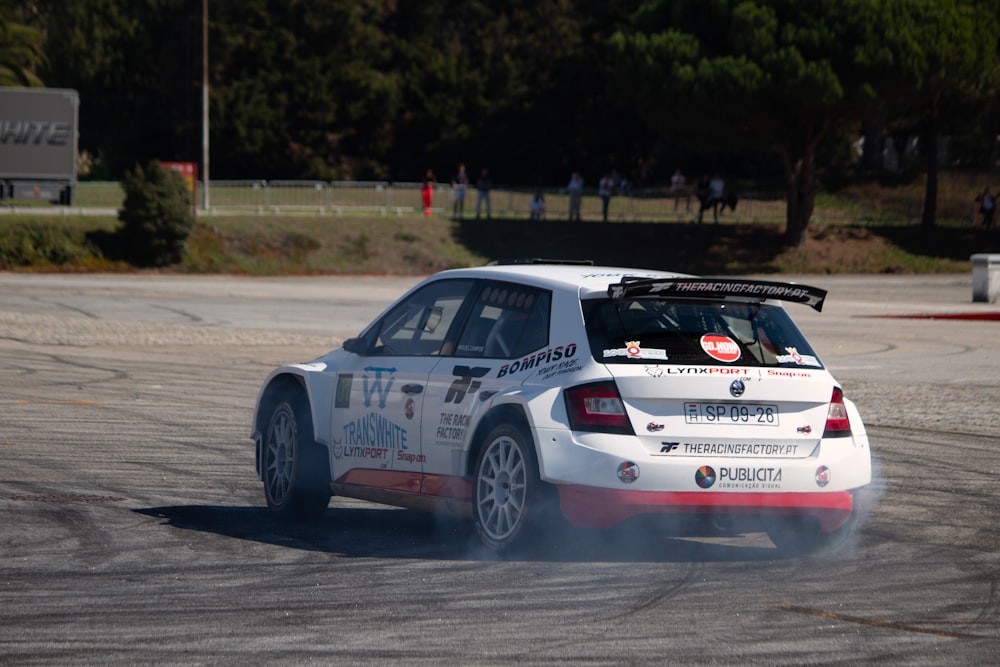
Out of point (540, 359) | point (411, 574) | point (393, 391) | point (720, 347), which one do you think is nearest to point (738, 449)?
point (720, 347)

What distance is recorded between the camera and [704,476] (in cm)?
760

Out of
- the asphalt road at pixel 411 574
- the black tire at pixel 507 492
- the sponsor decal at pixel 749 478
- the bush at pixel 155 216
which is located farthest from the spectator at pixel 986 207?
the black tire at pixel 507 492

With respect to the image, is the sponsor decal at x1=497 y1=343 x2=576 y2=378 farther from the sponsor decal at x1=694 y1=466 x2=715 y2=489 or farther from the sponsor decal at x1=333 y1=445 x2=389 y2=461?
the sponsor decal at x1=333 y1=445 x2=389 y2=461

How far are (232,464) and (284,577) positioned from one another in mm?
4183

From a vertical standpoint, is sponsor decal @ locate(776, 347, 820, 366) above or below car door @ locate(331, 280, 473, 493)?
above

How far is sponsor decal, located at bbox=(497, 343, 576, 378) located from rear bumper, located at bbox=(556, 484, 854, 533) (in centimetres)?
70

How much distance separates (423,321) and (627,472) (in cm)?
188

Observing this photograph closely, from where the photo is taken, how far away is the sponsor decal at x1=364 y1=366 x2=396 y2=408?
28.7 feet

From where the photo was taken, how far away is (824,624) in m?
6.51

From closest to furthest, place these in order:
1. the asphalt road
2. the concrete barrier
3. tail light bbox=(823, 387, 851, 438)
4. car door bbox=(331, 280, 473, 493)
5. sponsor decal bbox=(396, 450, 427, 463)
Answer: the asphalt road < tail light bbox=(823, 387, 851, 438) < sponsor decal bbox=(396, 450, 427, 463) < car door bbox=(331, 280, 473, 493) < the concrete barrier

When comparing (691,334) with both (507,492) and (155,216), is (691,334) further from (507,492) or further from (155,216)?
(155,216)

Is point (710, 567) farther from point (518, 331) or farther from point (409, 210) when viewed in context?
point (409, 210)

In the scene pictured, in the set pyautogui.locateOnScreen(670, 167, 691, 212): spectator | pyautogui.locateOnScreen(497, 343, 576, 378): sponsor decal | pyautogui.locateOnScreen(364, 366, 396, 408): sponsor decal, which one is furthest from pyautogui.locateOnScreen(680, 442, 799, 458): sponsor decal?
pyautogui.locateOnScreen(670, 167, 691, 212): spectator

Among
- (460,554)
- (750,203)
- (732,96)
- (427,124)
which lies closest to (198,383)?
(460,554)
